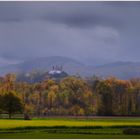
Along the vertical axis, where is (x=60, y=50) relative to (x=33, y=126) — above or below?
above

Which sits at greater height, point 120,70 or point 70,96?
point 120,70

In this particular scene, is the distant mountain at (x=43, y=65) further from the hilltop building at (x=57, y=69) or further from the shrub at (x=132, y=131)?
the shrub at (x=132, y=131)

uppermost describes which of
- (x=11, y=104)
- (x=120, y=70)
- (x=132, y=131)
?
(x=120, y=70)

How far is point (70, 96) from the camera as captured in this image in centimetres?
855

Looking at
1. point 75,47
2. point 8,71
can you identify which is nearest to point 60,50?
point 75,47

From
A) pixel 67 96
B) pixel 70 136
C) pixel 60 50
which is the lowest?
pixel 70 136

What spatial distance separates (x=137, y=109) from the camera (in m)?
8.55

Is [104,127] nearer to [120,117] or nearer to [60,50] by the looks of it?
[120,117]

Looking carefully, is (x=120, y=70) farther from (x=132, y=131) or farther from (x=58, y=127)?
(x=58, y=127)

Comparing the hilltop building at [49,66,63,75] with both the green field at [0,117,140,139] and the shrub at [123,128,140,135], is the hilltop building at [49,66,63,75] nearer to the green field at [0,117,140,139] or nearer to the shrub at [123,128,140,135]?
the green field at [0,117,140,139]

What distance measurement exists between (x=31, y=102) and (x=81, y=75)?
0.75 m

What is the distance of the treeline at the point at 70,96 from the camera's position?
8508 millimetres

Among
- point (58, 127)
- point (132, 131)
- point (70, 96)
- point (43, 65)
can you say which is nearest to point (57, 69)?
point (43, 65)

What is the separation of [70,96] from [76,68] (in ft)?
1.29
